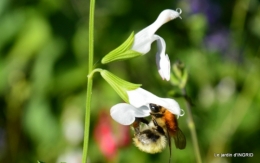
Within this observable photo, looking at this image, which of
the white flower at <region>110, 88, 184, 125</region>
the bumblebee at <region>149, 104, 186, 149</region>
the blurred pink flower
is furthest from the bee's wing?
the blurred pink flower

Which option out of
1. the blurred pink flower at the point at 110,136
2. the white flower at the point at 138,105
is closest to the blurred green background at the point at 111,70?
the blurred pink flower at the point at 110,136

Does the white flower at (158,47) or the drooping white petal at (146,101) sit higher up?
the white flower at (158,47)

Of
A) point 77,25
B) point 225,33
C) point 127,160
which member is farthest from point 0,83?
point 225,33

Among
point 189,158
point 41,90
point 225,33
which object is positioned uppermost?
point 225,33

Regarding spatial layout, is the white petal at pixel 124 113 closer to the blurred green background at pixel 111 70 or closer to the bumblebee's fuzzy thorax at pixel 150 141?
the bumblebee's fuzzy thorax at pixel 150 141

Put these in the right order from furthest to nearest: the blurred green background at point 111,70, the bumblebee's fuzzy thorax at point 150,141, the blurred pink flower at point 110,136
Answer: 1. the blurred green background at point 111,70
2. the blurred pink flower at point 110,136
3. the bumblebee's fuzzy thorax at point 150,141

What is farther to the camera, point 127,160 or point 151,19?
point 151,19

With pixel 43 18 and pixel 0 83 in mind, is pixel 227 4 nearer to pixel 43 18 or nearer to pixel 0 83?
pixel 43 18
